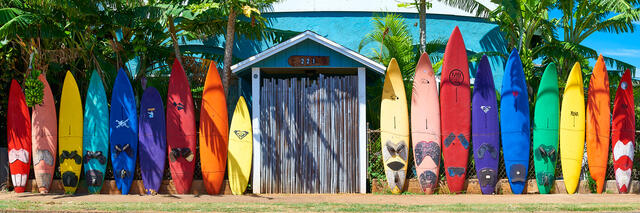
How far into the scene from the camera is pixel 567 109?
33.5ft

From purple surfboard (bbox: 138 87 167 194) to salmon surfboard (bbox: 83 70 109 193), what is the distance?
2.07 feet

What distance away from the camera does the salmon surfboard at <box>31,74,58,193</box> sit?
10.2 metres

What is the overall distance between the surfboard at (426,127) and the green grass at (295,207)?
166 cm

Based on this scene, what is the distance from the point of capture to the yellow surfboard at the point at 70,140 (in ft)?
33.5

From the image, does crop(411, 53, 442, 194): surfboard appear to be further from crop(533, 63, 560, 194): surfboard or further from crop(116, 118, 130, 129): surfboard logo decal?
crop(116, 118, 130, 129): surfboard logo decal

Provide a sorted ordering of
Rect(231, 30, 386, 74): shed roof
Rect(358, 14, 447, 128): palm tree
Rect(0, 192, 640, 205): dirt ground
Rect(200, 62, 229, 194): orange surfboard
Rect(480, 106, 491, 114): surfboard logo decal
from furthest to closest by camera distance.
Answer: Rect(358, 14, 447, 128): palm tree, Rect(480, 106, 491, 114): surfboard logo decal, Rect(200, 62, 229, 194): orange surfboard, Rect(231, 30, 386, 74): shed roof, Rect(0, 192, 640, 205): dirt ground

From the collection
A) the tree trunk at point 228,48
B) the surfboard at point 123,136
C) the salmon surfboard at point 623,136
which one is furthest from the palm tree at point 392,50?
the surfboard at point 123,136

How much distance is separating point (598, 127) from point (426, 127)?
2.88 metres

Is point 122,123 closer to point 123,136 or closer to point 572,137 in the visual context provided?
point 123,136

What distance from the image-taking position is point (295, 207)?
794 cm

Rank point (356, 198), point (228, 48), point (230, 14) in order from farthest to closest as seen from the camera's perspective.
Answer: point (228, 48) → point (230, 14) → point (356, 198)

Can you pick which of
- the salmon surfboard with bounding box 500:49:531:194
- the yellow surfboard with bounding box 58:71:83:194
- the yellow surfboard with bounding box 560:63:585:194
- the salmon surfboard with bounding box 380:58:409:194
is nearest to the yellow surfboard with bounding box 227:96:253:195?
the salmon surfboard with bounding box 380:58:409:194

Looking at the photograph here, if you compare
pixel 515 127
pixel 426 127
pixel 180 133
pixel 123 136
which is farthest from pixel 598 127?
pixel 123 136

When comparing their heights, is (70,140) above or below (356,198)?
above
